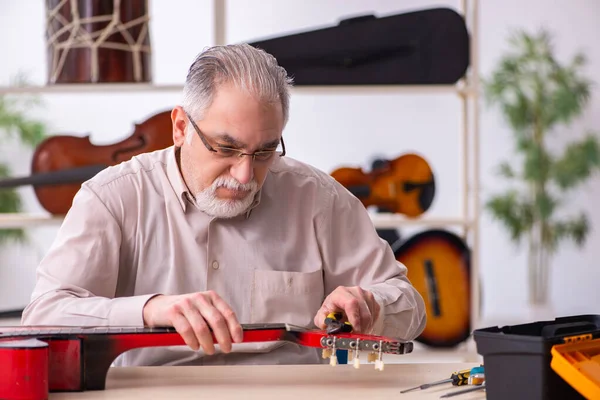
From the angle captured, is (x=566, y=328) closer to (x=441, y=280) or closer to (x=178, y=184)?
(x=178, y=184)

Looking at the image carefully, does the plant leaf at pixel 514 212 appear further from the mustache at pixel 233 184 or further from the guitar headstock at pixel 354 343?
the guitar headstock at pixel 354 343

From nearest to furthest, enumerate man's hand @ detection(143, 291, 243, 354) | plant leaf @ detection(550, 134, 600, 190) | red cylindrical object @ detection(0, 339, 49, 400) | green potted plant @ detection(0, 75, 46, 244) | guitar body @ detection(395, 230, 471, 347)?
red cylindrical object @ detection(0, 339, 49, 400)
man's hand @ detection(143, 291, 243, 354)
guitar body @ detection(395, 230, 471, 347)
green potted plant @ detection(0, 75, 46, 244)
plant leaf @ detection(550, 134, 600, 190)

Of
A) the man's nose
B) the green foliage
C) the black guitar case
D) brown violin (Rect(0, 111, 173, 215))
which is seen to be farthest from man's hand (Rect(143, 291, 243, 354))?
the green foliage

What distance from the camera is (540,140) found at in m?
6.04

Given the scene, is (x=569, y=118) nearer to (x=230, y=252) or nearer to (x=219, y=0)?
(x=219, y=0)

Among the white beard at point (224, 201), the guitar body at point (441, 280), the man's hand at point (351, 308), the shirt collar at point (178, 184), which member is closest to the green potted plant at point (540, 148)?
the guitar body at point (441, 280)

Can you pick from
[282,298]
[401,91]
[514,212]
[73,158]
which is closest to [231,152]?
[282,298]

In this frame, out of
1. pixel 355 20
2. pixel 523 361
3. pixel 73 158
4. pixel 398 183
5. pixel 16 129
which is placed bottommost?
pixel 523 361

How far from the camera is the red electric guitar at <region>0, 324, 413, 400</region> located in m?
1.29

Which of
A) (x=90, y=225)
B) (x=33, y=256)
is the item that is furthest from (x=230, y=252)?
(x=33, y=256)

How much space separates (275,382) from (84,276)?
1.70ft

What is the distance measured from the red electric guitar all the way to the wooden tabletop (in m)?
0.04

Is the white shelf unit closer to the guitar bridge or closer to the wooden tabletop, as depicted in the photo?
the wooden tabletop

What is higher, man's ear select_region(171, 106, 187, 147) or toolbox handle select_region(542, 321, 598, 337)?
man's ear select_region(171, 106, 187, 147)
